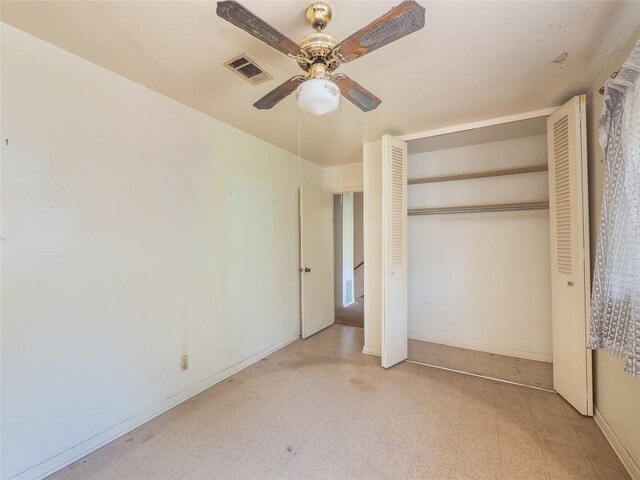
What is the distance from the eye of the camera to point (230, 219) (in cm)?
271

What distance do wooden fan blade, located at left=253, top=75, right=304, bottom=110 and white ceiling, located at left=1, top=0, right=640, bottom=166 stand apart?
0.29m

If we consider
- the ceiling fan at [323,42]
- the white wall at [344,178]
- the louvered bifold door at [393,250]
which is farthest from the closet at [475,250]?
the ceiling fan at [323,42]

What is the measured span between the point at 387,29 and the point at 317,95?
343 mm

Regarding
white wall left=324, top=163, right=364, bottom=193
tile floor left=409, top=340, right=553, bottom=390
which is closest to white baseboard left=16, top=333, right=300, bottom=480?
tile floor left=409, top=340, right=553, bottom=390

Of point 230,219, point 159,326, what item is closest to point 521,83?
point 230,219

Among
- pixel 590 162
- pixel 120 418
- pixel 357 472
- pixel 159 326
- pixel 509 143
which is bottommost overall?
pixel 357 472

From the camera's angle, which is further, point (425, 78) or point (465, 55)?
point (425, 78)

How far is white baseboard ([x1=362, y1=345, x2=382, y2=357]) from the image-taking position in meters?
3.14

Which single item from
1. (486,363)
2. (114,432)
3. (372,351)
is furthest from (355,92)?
(486,363)

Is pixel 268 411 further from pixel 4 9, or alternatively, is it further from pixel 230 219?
pixel 4 9

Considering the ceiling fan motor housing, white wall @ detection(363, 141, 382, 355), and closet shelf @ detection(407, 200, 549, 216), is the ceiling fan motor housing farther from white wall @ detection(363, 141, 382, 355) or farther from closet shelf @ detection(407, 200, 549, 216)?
closet shelf @ detection(407, 200, 549, 216)

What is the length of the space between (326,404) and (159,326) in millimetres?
1393

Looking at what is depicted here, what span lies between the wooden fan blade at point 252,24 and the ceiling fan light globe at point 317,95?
17 cm

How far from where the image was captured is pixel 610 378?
1807mm
